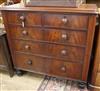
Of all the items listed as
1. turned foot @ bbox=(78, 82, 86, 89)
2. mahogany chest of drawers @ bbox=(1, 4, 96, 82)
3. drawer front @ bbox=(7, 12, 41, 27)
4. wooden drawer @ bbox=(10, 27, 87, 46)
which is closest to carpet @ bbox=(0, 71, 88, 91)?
turned foot @ bbox=(78, 82, 86, 89)

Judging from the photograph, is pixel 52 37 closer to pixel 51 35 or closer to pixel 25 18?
pixel 51 35

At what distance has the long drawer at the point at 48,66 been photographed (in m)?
1.45

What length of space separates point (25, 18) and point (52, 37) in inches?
13.8

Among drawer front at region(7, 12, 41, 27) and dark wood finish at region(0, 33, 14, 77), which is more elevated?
drawer front at region(7, 12, 41, 27)

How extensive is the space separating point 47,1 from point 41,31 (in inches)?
12.2

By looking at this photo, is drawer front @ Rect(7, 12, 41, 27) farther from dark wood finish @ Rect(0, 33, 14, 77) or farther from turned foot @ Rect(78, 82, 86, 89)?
turned foot @ Rect(78, 82, 86, 89)

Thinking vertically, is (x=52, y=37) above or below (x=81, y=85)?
above

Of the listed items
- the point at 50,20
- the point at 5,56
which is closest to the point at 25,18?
the point at 50,20

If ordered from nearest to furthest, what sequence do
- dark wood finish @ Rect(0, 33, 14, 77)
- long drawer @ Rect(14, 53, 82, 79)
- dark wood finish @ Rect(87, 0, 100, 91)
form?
dark wood finish @ Rect(87, 0, 100, 91), long drawer @ Rect(14, 53, 82, 79), dark wood finish @ Rect(0, 33, 14, 77)

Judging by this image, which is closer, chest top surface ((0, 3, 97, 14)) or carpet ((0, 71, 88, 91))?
chest top surface ((0, 3, 97, 14))

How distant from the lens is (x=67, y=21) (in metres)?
1.21

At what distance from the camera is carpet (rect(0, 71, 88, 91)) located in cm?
160

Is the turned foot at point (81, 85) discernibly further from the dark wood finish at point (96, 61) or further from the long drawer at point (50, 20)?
the long drawer at point (50, 20)

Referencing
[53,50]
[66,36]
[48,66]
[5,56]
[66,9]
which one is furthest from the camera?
[5,56]
